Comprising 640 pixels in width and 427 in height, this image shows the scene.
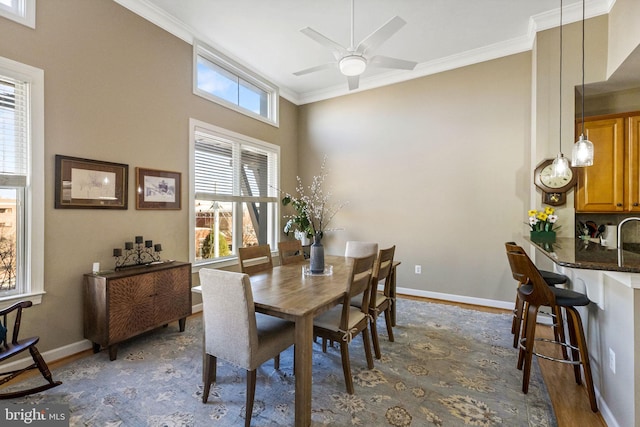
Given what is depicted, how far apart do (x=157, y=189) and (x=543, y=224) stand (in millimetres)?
4405

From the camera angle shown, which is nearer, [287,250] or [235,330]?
[235,330]

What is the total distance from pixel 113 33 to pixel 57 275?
2.43 meters

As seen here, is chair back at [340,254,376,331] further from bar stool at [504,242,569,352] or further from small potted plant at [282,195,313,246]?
small potted plant at [282,195,313,246]

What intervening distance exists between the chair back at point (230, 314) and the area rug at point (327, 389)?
1.52 ft

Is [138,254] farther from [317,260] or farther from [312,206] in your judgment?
[312,206]

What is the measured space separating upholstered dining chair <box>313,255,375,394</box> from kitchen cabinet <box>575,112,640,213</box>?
9.49 feet

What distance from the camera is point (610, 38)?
3.10 m

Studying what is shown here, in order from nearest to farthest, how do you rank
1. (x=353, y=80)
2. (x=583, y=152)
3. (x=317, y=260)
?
(x=583, y=152) < (x=317, y=260) < (x=353, y=80)

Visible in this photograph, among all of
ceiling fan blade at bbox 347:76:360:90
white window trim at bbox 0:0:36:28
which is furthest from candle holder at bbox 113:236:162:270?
ceiling fan blade at bbox 347:76:360:90

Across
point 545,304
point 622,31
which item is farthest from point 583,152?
point 622,31

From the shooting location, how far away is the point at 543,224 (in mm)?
3213

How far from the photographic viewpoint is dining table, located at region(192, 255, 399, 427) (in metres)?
1.72

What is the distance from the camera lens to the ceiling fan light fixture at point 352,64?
2.47 m

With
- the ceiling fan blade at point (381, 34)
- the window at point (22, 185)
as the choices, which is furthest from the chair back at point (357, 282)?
the window at point (22, 185)
